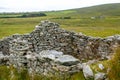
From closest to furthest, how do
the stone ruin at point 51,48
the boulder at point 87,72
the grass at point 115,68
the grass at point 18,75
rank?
the grass at point 115,68, the boulder at point 87,72, the grass at point 18,75, the stone ruin at point 51,48

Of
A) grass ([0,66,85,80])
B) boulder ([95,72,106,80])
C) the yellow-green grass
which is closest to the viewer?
boulder ([95,72,106,80])

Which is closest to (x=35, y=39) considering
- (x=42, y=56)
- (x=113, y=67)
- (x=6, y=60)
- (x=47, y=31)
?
(x=47, y=31)

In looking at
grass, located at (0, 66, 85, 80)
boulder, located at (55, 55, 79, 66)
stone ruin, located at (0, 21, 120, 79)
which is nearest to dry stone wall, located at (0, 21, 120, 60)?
stone ruin, located at (0, 21, 120, 79)

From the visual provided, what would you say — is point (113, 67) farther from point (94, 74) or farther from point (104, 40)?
point (104, 40)

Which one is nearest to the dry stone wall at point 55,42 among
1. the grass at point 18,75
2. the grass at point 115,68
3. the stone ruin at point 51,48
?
the stone ruin at point 51,48

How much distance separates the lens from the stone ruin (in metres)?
17.4

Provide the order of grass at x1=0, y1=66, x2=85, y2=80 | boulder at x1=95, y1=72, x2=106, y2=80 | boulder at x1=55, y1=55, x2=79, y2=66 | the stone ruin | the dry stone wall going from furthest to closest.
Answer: the dry stone wall < the stone ruin < grass at x1=0, y1=66, x2=85, y2=80 < boulder at x1=55, y1=55, x2=79, y2=66 < boulder at x1=95, y1=72, x2=106, y2=80

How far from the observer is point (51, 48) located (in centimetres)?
2156

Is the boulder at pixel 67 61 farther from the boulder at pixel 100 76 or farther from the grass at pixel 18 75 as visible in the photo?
the boulder at pixel 100 76

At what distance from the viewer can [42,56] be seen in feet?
56.2

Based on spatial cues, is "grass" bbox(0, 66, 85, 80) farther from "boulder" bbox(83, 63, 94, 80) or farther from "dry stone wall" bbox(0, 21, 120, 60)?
"dry stone wall" bbox(0, 21, 120, 60)

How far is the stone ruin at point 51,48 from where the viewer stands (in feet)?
57.2

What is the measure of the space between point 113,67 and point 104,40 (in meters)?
5.84

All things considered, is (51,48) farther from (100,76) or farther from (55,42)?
(100,76)
